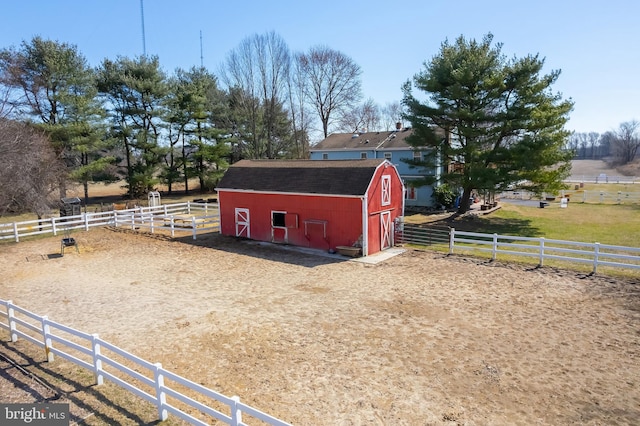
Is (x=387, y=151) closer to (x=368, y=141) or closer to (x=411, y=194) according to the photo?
(x=368, y=141)

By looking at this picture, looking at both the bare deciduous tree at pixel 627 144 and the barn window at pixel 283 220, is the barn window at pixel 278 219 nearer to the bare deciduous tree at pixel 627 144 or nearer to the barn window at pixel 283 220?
the barn window at pixel 283 220

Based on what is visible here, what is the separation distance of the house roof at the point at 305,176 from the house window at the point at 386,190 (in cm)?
84

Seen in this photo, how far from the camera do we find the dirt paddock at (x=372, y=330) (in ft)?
22.0

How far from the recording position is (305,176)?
18.8m

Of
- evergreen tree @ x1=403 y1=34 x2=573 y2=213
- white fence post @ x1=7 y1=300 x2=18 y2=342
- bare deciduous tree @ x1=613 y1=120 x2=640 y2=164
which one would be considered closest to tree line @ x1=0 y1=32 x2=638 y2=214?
evergreen tree @ x1=403 y1=34 x2=573 y2=213

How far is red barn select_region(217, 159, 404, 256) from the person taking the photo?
16859 mm

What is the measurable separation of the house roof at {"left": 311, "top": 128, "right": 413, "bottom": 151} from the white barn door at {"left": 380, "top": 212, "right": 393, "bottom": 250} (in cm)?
1539

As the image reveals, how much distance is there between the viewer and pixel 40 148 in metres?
24.4

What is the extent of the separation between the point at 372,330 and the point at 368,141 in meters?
27.7

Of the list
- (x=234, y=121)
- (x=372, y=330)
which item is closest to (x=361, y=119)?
(x=234, y=121)

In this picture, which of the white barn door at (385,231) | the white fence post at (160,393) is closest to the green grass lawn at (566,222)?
the white barn door at (385,231)

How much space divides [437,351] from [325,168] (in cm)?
1144

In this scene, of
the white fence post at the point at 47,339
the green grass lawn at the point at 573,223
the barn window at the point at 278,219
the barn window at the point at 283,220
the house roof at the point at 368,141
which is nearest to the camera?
the white fence post at the point at 47,339

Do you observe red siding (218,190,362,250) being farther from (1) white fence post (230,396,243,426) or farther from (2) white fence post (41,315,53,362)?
(1) white fence post (230,396,243,426)
